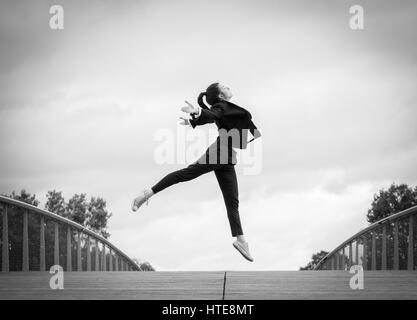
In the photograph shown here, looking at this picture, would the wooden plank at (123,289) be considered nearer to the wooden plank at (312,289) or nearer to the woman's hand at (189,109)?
the wooden plank at (312,289)

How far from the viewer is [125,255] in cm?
1930

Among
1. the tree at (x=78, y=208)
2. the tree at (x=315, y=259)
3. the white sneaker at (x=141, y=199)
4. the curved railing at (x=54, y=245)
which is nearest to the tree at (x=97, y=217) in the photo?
the tree at (x=78, y=208)

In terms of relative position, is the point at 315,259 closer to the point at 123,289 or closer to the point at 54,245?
the point at 54,245

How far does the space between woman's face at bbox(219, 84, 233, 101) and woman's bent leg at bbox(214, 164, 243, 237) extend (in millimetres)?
819

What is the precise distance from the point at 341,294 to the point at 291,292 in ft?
1.12

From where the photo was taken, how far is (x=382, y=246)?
401 inches

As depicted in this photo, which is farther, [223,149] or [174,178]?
[174,178]

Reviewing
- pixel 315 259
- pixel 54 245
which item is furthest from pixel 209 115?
pixel 315 259

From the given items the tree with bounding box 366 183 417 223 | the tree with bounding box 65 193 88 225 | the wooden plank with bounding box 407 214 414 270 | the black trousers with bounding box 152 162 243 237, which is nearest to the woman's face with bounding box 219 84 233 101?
the black trousers with bounding box 152 162 243 237

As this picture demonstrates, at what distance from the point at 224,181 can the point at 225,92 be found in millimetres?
1043

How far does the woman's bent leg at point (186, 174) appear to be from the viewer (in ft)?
23.0

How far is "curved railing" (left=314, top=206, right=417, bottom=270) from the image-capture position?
9484 millimetres
